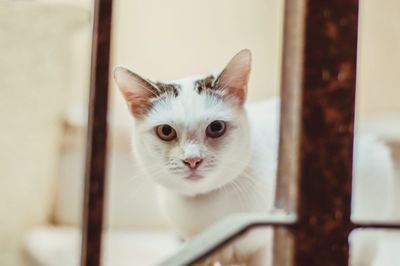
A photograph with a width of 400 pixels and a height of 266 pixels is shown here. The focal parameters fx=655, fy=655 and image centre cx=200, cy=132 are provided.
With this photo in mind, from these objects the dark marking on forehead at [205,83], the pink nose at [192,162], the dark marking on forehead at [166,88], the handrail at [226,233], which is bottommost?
the handrail at [226,233]

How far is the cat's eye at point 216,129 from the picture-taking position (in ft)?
1.54

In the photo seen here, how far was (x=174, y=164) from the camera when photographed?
47 centimetres

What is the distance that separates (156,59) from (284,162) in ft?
0.46

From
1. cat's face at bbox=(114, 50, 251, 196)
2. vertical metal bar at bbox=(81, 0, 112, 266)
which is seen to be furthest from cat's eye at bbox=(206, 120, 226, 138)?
vertical metal bar at bbox=(81, 0, 112, 266)

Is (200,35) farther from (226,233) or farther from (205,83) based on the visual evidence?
(226,233)

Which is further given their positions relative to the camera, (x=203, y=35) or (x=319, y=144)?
(x=203, y=35)

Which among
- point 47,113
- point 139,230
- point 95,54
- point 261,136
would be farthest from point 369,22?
point 47,113

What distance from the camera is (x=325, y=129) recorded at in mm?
358

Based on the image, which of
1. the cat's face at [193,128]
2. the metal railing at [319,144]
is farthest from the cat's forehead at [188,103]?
the metal railing at [319,144]

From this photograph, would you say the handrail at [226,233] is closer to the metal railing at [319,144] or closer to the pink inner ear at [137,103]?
the metal railing at [319,144]

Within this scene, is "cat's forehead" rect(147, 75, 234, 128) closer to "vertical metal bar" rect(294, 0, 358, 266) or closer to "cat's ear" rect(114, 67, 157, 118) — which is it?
"cat's ear" rect(114, 67, 157, 118)

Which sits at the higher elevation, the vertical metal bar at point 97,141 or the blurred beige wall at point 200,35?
the blurred beige wall at point 200,35

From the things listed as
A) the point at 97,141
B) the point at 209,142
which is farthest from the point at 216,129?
the point at 97,141

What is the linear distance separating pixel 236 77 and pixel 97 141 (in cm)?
11
